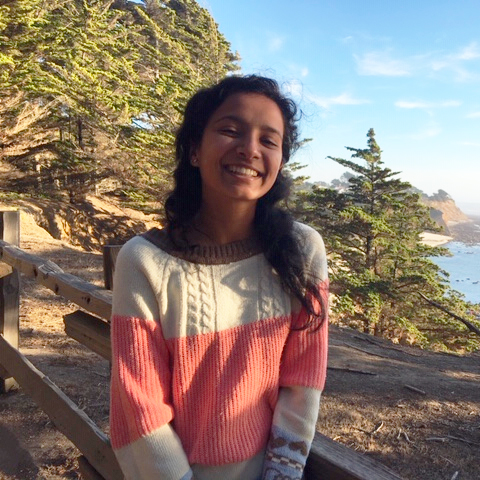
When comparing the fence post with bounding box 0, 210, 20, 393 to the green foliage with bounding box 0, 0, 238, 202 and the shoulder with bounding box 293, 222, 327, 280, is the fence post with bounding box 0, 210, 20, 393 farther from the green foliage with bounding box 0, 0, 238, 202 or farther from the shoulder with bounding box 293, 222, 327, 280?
the green foliage with bounding box 0, 0, 238, 202

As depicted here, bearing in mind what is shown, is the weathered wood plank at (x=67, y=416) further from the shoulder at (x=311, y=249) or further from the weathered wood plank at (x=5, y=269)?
the shoulder at (x=311, y=249)

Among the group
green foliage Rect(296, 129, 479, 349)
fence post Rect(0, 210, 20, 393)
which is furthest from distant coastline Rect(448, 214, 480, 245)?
fence post Rect(0, 210, 20, 393)

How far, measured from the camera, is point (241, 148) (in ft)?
3.98

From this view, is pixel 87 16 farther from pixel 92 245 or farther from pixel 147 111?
pixel 92 245

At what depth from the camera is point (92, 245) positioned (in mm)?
16125

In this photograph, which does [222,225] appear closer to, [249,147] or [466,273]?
[249,147]

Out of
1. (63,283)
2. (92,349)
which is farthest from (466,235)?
(92,349)

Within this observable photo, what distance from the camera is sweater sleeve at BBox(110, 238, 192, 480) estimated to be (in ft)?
3.70

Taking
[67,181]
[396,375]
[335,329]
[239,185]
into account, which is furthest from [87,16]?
[239,185]

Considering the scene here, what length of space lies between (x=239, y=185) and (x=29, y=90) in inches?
598

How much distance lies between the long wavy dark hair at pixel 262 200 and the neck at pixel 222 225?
39mm

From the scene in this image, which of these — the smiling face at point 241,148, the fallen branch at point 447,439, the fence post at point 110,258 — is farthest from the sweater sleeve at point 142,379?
the fallen branch at point 447,439

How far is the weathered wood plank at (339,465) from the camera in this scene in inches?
39.0

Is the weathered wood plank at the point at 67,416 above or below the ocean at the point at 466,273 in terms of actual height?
above
